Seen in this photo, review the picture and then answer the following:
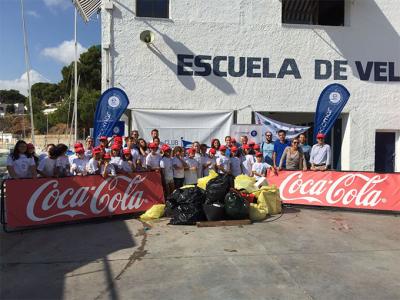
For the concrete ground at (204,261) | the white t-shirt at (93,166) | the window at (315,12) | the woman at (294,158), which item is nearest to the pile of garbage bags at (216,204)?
the concrete ground at (204,261)

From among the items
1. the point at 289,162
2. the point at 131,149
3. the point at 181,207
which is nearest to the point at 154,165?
the point at 131,149

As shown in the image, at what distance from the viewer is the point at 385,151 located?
14133mm

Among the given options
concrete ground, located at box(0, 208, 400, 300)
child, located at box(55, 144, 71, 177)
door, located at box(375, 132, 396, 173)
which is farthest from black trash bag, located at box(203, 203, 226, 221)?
door, located at box(375, 132, 396, 173)

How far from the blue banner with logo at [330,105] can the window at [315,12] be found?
292cm

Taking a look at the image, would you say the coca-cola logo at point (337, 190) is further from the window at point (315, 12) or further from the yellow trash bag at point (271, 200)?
the window at point (315, 12)

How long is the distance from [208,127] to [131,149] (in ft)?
11.6

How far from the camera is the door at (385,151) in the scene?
14047mm

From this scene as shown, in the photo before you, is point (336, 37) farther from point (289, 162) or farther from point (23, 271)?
point (23, 271)

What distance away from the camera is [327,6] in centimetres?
1389

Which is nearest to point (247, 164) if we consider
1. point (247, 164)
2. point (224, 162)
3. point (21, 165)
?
point (247, 164)

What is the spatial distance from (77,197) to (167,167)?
2086 millimetres

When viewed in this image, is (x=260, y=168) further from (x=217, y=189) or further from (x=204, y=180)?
(x=217, y=189)

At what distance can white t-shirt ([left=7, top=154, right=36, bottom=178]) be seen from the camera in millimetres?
7914

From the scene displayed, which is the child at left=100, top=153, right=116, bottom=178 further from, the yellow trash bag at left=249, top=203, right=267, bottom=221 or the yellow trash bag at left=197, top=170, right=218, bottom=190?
the yellow trash bag at left=249, top=203, right=267, bottom=221
